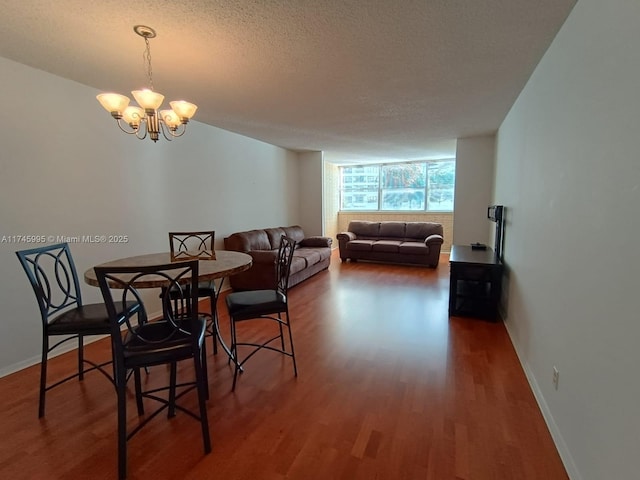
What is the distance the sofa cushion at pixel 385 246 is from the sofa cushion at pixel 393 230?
42 centimetres

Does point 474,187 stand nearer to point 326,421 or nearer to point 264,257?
point 264,257

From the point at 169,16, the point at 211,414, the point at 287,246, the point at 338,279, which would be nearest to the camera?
the point at 169,16

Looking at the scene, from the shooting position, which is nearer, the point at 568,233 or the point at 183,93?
the point at 568,233

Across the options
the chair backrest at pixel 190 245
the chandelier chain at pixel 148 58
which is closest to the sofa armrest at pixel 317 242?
the chair backrest at pixel 190 245

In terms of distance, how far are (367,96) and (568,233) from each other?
6.85 feet

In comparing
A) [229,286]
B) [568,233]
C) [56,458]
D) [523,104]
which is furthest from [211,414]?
[523,104]

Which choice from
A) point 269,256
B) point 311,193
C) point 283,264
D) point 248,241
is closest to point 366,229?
point 311,193

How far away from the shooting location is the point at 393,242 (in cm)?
636

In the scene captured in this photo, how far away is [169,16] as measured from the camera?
1685 mm

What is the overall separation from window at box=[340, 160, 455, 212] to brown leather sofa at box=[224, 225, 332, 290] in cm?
278

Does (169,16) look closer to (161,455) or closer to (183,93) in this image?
(183,93)

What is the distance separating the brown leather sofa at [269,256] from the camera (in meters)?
4.15

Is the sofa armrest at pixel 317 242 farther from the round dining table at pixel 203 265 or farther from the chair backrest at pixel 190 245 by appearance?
the round dining table at pixel 203 265

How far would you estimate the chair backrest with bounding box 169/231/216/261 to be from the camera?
2.51 meters
